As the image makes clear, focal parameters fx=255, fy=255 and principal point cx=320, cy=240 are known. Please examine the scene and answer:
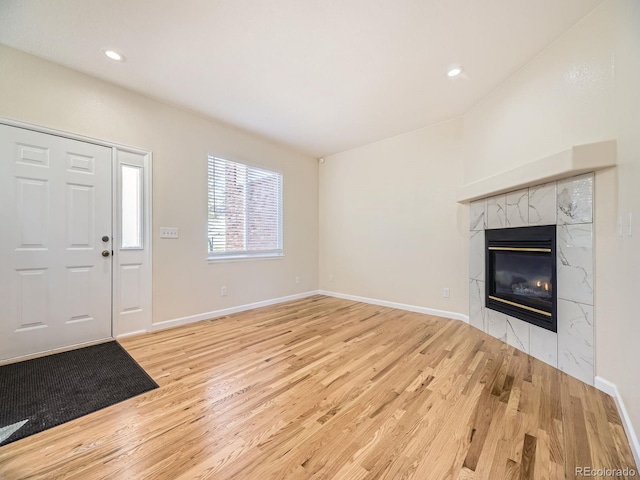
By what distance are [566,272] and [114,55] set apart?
4.42 meters

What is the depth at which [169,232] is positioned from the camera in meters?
3.22

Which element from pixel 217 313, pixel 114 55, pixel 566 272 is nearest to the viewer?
pixel 566 272

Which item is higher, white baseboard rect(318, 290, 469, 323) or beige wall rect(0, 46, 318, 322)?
beige wall rect(0, 46, 318, 322)

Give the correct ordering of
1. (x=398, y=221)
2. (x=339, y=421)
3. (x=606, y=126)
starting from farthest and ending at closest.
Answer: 1. (x=398, y=221)
2. (x=606, y=126)
3. (x=339, y=421)

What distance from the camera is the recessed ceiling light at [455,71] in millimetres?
2492

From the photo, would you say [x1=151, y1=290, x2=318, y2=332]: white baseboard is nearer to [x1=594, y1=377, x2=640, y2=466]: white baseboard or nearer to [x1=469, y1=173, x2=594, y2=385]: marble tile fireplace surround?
[x1=469, y1=173, x2=594, y2=385]: marble tile fireplace surround

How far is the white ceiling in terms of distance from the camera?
1.87m

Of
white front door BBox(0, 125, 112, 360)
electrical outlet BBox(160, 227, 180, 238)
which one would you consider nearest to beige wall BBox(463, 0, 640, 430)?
electrical outlet BBox(160, 227, 180, 238)

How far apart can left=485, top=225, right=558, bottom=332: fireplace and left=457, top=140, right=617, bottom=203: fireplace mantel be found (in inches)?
17.6

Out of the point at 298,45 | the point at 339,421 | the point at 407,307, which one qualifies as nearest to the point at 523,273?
→ the point at 407,307

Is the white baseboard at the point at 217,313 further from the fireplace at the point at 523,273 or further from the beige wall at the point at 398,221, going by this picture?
the fireplace at the point at 523,273

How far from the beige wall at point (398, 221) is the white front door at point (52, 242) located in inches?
135

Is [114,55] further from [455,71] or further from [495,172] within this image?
[495,172]

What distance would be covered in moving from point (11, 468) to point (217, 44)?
9.86ft
